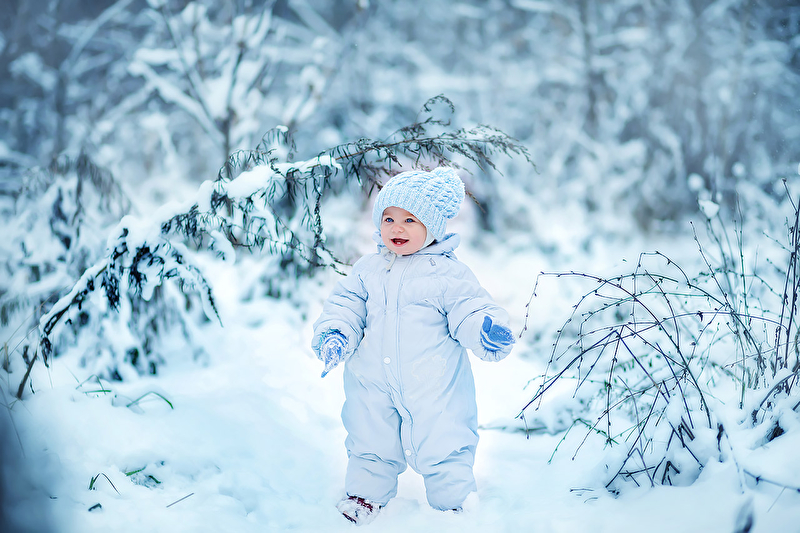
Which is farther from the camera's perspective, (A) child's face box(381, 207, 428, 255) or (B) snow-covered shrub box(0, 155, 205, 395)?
(B) snow-covered shrub box(0, 155, 205, 395)

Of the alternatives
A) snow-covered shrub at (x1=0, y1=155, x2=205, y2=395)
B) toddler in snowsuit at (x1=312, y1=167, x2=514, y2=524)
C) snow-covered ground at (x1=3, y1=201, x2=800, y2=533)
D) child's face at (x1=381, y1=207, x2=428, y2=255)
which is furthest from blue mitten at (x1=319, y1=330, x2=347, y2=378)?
snow-covered shrub at (x1=0, y1=155, x2=205, y2=395)

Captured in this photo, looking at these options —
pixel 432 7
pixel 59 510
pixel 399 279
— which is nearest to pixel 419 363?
pixel 399 279

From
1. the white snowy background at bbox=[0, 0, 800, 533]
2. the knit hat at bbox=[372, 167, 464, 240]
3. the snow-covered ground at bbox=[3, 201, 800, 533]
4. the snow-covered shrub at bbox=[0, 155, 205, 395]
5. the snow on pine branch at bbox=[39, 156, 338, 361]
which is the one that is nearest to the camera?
the snow-covered ground at bbox=[3, 201, 800, 533]

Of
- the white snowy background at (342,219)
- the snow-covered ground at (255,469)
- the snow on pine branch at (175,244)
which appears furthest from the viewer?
the snow on pine branch at (175,244)

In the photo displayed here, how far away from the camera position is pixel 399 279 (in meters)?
1.84

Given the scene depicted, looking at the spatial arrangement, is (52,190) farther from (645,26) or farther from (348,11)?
(645,26)

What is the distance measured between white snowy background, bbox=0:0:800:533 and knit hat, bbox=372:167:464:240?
0.66 m

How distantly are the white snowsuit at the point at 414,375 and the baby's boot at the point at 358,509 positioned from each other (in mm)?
20

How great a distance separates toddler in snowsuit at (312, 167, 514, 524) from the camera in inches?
68.2

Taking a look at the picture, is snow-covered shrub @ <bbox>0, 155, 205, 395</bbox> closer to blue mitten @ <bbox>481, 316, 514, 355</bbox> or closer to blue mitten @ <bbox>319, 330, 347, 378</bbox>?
blue mitten @ <bbox>319, 330, 347, 378</bbox>

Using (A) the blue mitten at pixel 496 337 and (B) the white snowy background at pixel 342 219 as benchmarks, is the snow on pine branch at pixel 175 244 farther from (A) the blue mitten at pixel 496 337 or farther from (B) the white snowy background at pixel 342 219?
(A) the blue mitten at pixel 496 337

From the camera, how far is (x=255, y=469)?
6.19 ft

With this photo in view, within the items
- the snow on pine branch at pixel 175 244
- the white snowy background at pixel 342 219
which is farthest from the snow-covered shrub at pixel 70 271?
the snow on pine branch at pixel 175 244

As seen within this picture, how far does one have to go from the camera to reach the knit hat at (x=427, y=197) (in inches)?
70.8
